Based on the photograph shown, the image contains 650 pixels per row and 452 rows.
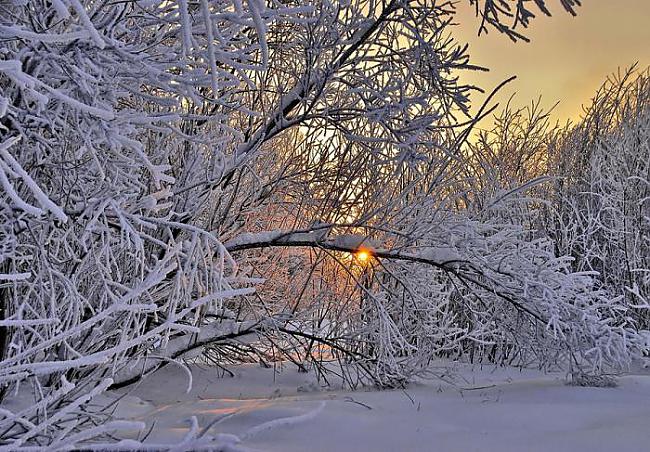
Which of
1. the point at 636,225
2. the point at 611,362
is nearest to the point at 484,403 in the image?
the point at 611,362

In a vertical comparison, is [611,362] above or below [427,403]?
above

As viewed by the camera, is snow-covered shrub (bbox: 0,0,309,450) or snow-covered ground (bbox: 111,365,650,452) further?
snow-covered ground (bbox: 111,365,650,452)

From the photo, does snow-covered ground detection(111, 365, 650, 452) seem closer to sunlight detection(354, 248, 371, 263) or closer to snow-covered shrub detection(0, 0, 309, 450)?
snow-covered shrub detection(0, 0, 309, 450)

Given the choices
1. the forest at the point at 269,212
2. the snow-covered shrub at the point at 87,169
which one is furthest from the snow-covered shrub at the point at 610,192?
the snow-covered shrub at the point at 87,169

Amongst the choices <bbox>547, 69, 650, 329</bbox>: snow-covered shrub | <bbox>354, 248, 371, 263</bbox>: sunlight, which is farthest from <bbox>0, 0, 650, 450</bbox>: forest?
<bbox>547, 69, 650, 329</bbox>: snow-covered shrub

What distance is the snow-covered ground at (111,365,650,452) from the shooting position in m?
3.91

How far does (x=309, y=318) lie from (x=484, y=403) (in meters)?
2.39

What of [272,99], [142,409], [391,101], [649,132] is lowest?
[142,409]

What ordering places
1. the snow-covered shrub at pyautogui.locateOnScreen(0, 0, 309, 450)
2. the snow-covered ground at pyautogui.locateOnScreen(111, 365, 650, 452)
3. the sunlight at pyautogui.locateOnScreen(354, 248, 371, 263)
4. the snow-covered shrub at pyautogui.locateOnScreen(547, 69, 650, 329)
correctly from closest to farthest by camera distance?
1. the snow-covered shrub at pyautogui.locateOnScreen(0, 0, 309, 450)
2. the snow-covered ground at pyautogui.locateOnScreen(111, 365, 650, 452)
3. the sunlight at pyautogui.locateOnScreen(354, 248, 371, 263)
4. the snow-covered shrub at pyautogui.locateOnScreen(547, 69, 650, 329)

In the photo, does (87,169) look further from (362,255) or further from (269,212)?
(269,212)

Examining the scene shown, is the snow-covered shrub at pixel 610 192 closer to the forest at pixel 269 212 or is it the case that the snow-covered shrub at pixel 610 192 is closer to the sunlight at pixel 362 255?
the forest at pixel 269 212

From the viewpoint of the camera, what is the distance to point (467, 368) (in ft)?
26.7

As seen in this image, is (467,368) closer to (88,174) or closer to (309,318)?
(309,318)

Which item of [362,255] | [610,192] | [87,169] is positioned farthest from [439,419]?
[610,192]
